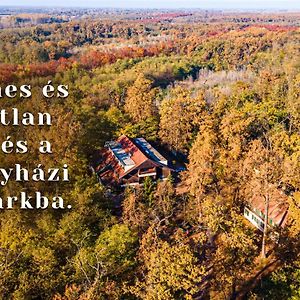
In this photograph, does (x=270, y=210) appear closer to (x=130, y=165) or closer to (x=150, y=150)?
(x=130, y=165)

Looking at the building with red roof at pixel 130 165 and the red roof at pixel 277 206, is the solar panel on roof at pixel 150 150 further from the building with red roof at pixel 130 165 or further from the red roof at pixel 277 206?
the red roof at pixel 277 206

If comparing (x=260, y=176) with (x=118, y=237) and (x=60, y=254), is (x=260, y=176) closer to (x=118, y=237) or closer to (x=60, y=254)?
(x=118, y=237)

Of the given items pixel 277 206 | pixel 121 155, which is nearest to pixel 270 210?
pixel 277 206

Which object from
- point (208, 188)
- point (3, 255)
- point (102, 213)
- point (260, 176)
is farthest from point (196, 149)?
point (3, 255)

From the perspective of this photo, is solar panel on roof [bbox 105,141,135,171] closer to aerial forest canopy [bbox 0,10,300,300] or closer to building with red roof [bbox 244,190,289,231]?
aerial forest canopy [bbox 0,10,300,300]

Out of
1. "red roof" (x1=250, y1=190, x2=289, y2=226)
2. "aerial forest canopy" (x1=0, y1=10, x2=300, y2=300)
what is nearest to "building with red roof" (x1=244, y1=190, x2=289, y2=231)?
"red roof" (x1=250, y1=190, x2=289, y2=226)

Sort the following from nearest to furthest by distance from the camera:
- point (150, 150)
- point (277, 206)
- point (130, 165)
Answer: point (277, 206) → point (130, 165) → point (150, 150)

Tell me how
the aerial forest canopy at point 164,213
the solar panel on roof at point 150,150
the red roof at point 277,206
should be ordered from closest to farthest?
1. the aerial forest canopy at point 164,213
2. the red roof at point 277,206
3. the solar panel on roof at point 150,150

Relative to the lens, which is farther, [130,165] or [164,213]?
[130,165]

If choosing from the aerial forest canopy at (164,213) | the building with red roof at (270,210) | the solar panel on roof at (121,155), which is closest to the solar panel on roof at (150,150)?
the aerial forest canopy at (164,213)

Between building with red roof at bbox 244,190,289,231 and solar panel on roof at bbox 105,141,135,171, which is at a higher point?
solar panel on roof at bbox 105,141,135,171

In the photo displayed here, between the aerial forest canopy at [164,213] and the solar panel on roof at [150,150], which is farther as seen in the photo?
the solar panel on roof at [150,150]

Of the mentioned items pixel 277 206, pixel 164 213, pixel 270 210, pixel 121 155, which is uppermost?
pixel 121 155
